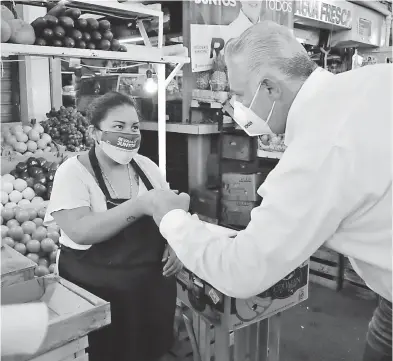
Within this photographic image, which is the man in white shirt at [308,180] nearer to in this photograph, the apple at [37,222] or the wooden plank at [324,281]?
the apple at [37,222]

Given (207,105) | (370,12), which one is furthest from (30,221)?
(370,12)

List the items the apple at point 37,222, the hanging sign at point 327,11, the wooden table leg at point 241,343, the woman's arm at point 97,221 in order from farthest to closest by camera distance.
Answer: the hanging sign at point 327,11 < the apple at point 37,222 < the wooden table leg at point 241,343 < the woman's arm at point 97,221

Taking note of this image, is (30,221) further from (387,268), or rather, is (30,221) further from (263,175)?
(387,268)

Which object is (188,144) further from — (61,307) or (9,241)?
(61,307)

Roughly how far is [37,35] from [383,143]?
238 centimetres

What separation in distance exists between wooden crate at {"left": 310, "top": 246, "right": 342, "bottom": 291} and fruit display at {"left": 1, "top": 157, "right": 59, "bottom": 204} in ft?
8.64

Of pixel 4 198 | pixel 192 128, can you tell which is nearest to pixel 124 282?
pixel 4 198

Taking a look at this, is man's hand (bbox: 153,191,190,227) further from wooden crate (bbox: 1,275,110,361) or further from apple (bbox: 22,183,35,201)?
apple (bbox: 22,183,35,201)

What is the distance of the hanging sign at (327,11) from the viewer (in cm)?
575

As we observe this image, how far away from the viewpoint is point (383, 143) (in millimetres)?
1089

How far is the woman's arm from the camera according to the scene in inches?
71.4

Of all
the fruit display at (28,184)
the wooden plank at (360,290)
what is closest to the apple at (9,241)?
the fruit display at (28,184)

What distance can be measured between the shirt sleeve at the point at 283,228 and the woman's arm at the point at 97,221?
1.74ft

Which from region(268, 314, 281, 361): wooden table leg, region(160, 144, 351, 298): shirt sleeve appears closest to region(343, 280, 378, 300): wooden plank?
region(268, 314, 281, 361): wooden table leg
